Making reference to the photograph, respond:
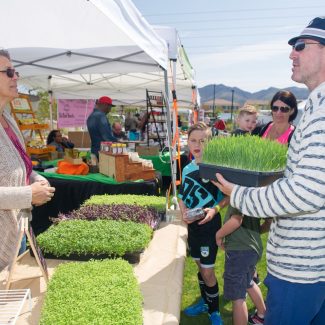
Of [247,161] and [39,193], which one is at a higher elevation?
[247,161]

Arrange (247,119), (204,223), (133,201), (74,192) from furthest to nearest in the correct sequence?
(74,192), (247,119), (133,201), (204,223)

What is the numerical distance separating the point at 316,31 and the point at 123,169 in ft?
10.8

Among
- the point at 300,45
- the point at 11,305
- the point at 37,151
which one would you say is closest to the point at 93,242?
the point at 11,305

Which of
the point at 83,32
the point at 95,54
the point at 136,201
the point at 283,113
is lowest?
the point at 136,201

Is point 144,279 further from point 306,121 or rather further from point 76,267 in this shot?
point 306,121

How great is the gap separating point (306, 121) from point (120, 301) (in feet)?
3.20

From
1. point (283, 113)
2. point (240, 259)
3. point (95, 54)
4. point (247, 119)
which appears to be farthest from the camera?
point (95, 54)

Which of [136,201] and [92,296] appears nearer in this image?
[92,296]

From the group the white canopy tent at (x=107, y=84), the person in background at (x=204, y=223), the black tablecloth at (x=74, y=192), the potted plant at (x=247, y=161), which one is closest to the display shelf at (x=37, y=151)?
the black tablecloth at (x=74, y=192)

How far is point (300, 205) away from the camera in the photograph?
117 cm

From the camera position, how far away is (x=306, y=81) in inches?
51.6

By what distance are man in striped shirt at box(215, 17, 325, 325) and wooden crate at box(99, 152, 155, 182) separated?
2.92 meters

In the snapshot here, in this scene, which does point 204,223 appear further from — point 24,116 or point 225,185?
point 24,116

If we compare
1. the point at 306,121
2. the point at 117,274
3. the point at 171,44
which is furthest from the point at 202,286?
the point at 171,44
